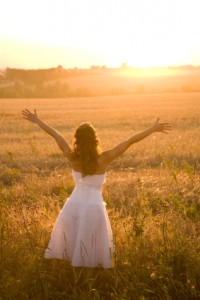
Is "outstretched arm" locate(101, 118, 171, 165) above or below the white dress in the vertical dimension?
above

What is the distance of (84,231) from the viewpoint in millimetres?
4984

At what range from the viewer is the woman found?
498cm

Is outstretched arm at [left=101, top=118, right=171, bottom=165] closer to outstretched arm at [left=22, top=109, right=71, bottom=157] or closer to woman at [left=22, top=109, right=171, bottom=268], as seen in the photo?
woman at [left=22, top=109, right=171, bottom=268]

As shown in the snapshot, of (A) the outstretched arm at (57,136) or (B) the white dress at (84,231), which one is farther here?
(A) the outstretched arm at (57,136)

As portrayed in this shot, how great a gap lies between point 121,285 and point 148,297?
31cm

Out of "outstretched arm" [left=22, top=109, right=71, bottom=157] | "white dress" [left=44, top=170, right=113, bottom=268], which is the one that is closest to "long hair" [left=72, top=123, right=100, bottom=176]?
"white dress" [left=44, top=170, right=113, bottom=268]

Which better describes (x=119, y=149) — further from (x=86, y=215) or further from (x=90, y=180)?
(x=86, y=215)

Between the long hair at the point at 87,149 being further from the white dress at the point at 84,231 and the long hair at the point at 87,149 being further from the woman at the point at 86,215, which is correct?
the white dress at the point at 84,231

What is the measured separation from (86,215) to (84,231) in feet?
0.53

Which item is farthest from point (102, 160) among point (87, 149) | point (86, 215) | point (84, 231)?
point (84, 231)

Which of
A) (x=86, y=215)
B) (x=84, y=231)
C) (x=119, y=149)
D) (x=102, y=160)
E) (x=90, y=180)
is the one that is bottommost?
(x=84, y=231)

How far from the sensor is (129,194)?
29.1 ft

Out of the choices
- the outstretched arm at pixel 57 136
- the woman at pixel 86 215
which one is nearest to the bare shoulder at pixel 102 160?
the woman at pixel 86 215

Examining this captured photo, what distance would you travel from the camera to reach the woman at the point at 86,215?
498 cm
